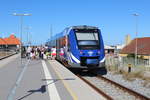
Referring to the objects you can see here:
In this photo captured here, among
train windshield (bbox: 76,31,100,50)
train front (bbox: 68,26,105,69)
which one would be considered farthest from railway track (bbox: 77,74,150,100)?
train windshield (bbox: 76,31,100,50)

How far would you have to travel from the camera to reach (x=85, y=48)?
731 inches

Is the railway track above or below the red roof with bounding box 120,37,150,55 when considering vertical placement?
below

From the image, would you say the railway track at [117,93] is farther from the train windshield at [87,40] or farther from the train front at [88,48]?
the train windshield at [87,40]

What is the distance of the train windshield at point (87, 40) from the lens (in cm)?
1869

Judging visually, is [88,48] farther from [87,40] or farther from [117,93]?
[117,93]

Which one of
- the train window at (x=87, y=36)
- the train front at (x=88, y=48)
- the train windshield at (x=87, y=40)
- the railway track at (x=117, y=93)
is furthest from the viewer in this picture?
the train window at (x=87, y=36)

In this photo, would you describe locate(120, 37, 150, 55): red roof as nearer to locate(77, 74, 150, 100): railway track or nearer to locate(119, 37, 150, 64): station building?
locate(119, 37, 150, 64): station building

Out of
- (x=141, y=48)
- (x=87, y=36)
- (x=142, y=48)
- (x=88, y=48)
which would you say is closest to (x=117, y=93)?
(x=88, y=48)

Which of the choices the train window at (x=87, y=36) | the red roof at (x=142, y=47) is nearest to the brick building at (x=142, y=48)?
the red roof at (x=142, y=47)

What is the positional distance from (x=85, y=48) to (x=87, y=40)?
2.12ft

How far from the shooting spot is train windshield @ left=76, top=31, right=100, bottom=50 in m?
18.7

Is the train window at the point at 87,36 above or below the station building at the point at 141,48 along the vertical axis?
above

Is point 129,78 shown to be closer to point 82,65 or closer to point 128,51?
point 82,65

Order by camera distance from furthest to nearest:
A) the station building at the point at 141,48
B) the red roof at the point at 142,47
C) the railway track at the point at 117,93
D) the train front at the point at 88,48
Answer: the red roof at the point at 142,47 < the station building at the point at 141,48 < the train front at the point at 88,48 < the railway track at the point at 117,93
